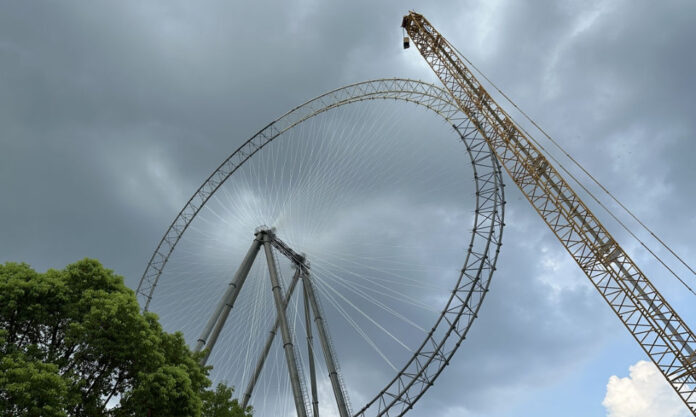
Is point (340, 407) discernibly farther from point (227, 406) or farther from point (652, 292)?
point (652, 292)

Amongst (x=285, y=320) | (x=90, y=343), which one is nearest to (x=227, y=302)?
(x=285, y=320)

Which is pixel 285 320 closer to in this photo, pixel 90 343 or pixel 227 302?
pixel 227 302

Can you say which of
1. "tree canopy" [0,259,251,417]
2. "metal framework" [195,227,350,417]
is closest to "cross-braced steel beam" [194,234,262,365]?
"metal framework" [195,227,350,417]

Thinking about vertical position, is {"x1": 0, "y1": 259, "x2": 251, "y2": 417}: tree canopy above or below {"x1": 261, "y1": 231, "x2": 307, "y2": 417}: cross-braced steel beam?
below

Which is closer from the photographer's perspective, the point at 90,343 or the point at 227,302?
the point at 90,343

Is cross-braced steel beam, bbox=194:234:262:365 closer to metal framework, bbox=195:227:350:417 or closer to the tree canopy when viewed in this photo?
metal framework, bbox=195:227:350:417

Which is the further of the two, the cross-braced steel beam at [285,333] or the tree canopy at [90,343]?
the cross-braced steel beam at [285,333]

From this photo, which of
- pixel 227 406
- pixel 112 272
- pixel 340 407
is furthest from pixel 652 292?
pixel 112 272

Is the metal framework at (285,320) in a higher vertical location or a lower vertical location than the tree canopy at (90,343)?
higher

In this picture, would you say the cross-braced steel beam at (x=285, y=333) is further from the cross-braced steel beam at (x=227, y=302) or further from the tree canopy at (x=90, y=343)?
the tree canopy at (x=90, y=343)

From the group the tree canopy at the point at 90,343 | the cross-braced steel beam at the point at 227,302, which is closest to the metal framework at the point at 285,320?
the cross-braced steel beam at the point at 227,302

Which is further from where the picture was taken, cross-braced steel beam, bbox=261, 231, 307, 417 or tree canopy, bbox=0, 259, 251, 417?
cross-braced steel beam, bbox=261, 231, 307, 417

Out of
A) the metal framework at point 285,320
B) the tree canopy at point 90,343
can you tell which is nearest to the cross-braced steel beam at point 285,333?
the metal framework at point 285,320

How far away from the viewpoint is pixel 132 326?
20891 millimetres
